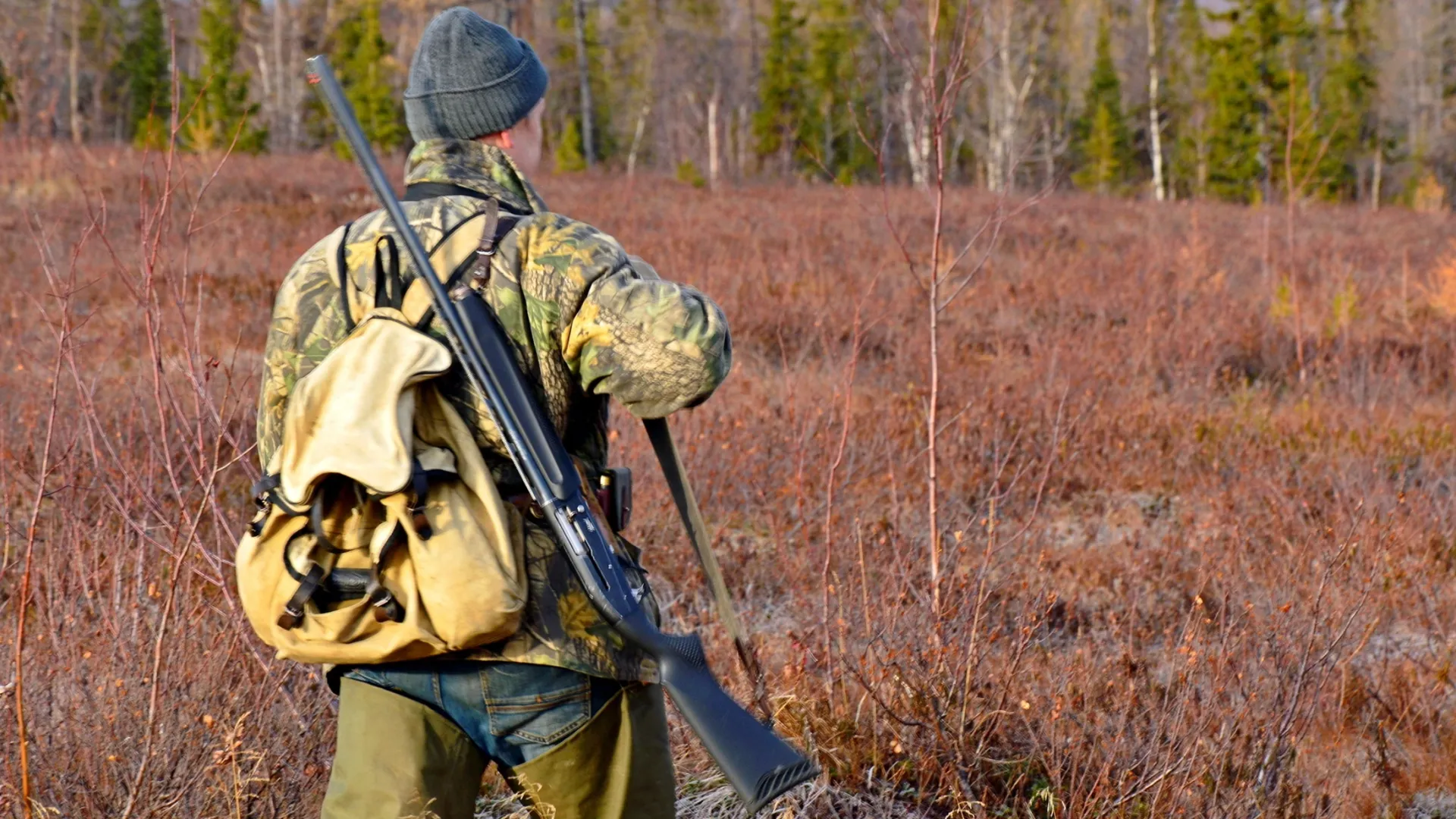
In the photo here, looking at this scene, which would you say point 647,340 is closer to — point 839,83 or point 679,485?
point 679,485

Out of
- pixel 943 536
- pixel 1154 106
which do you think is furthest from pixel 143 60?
pixel 943 536

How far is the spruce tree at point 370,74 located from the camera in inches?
1192

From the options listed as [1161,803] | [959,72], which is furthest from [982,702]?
[959,72]

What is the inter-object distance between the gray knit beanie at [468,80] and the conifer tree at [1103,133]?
36.0 metres

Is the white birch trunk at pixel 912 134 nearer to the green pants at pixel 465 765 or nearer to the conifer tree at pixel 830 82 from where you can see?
the green pants at pixel 465 765

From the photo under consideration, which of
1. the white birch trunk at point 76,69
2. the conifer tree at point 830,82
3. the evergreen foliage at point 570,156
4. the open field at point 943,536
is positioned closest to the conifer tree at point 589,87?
the evergreen foliage at point 570,156

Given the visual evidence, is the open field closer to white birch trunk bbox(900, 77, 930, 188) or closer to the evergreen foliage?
white birch trunk bbox(900, 77, 930, 188)

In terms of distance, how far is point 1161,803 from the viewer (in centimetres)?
256

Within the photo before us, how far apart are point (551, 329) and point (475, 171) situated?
0.25 meters

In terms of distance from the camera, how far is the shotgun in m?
1.52

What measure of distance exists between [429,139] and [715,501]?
11.6 feet

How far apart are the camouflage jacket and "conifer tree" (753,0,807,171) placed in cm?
3437

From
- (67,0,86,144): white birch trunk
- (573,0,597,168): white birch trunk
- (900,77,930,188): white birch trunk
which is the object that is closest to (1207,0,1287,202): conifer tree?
(900,77,930,188): white birch trunk

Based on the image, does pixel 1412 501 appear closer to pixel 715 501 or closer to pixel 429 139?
pixel 715 501
